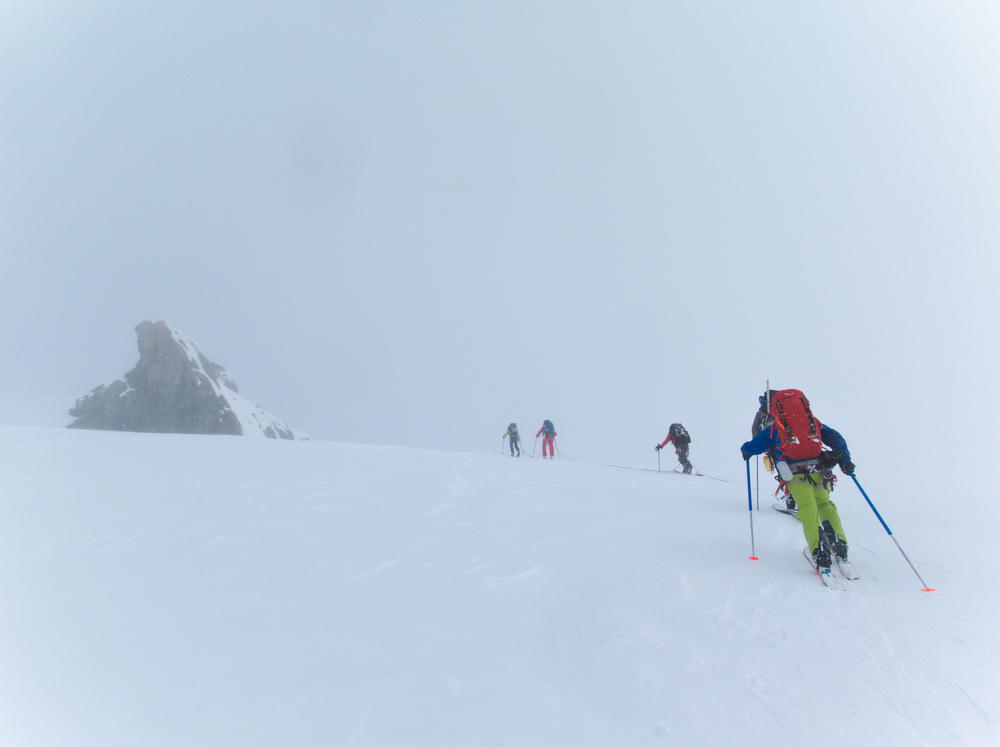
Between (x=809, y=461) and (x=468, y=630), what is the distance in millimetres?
4890

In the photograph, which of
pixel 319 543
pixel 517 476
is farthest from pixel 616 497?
pixel 319 543

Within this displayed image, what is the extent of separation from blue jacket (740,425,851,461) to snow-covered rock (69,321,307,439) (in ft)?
322

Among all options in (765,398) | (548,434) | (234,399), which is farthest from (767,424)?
(234,399)

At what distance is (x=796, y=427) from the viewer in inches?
252

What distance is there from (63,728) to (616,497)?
922cm

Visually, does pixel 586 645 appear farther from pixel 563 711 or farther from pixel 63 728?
pixel 63 728

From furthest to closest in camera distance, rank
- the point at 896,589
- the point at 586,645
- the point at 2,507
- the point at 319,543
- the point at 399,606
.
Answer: the point at 2,507 < the point at 319,543 < the point at 896,589 < the point at 399,606 < the point at 586,645

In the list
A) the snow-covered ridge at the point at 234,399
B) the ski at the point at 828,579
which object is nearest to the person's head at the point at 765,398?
the ski at the point at 828,579

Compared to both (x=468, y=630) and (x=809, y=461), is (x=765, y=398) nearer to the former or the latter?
(x=809, y=461)

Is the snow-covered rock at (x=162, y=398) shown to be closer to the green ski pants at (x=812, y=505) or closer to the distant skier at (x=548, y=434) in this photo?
the distant skier at (x=548, y=434)

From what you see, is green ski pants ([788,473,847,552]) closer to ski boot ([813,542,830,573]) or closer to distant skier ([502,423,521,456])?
ski boot ([813,542,830,573])

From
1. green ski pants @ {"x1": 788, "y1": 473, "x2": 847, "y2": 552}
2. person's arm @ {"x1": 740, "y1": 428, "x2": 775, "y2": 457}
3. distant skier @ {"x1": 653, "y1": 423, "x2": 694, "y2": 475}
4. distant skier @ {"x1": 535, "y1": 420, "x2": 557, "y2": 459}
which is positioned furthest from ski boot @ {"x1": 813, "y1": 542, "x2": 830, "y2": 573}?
distant skier @ {"x1": 535, "y1": 420, "x2": 557, "y2": 459}

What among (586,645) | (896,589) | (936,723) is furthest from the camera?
(896,589)

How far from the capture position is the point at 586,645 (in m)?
4.09
